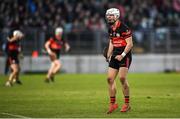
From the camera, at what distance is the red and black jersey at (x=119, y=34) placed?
1869 centimetres

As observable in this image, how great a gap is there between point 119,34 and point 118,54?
51cm

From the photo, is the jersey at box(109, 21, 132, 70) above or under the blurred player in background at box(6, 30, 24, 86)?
above

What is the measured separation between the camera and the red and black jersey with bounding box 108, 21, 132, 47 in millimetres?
18688

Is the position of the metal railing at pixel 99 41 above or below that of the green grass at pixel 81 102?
below

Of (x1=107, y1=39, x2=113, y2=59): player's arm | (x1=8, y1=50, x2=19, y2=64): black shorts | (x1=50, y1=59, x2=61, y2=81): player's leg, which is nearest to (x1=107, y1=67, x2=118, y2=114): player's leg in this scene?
(x1=107, y1=39, x2=113, y2=59): player's arm

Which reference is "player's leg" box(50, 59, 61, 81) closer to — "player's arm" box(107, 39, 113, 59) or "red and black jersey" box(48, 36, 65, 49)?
"red and black jersey" box(48, 36, 65, 49)

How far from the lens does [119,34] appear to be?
18.7m

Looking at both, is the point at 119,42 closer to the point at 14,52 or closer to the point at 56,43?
the point at 14,52

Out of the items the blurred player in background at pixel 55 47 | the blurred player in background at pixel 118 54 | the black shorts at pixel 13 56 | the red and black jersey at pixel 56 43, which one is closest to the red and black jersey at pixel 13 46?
the black shorts at pixel 13 56

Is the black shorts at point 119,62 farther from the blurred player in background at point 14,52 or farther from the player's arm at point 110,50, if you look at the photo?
the blurred player in background at point 14,52

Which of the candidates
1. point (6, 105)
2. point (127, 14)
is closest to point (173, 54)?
point (127, 14)

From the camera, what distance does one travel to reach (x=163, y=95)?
79.3 feet

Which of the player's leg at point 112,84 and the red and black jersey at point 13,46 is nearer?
the player's leg at point 112,84

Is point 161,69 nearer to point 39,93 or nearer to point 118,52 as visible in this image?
point 39,93
